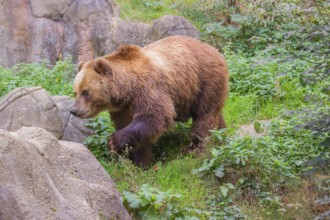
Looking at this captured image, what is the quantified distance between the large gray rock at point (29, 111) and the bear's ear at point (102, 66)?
725 millimetres

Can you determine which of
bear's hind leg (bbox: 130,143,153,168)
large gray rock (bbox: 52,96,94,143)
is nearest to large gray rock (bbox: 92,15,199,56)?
large gray rock (bbox: 52,96,94,143)

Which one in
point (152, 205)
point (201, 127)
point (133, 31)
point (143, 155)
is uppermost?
point (152, 205)

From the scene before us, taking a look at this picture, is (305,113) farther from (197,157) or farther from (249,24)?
(249,24)

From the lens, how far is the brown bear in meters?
7.81

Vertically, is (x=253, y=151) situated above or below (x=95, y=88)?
below

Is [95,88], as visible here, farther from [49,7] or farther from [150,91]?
[49,7]

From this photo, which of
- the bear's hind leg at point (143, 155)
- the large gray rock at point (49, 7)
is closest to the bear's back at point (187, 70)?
the bear's hind leg at point (143, 155)

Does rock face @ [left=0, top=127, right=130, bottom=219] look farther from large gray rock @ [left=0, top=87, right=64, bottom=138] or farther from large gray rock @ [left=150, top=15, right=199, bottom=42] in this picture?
large gray rock @ [left=150, top=15, right=199, bottom=42]

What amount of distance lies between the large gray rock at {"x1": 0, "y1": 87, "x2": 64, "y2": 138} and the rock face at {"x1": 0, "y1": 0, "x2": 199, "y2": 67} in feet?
18.1

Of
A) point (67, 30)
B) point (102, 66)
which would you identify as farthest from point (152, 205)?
point (67, 30)

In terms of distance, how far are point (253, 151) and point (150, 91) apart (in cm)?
161

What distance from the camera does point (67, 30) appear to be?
13.7 metres

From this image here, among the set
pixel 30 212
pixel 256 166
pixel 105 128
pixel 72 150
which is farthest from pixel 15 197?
pixel 105 128

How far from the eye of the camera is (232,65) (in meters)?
11.2
